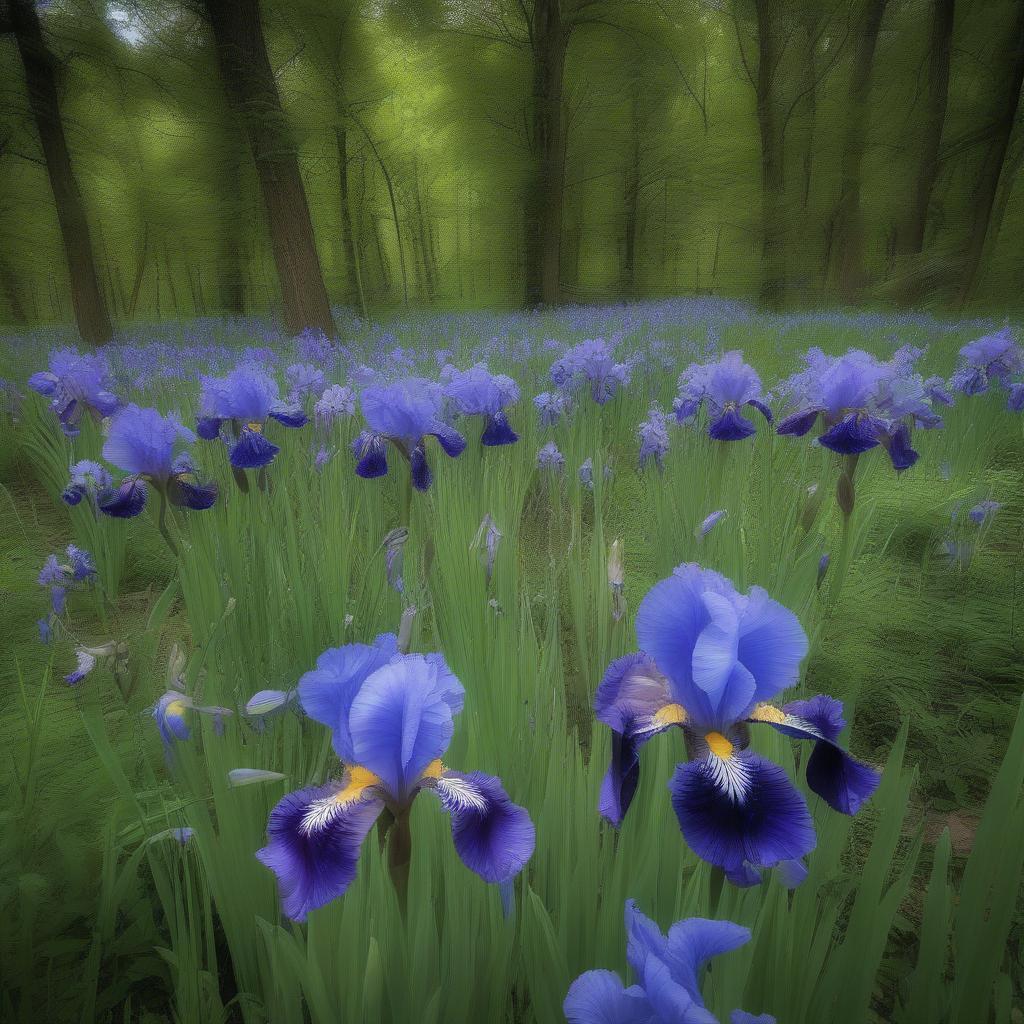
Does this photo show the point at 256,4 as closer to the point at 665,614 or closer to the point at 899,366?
the point at 899,366

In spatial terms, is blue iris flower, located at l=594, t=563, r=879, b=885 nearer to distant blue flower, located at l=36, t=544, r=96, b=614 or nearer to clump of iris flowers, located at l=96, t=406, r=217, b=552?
clump of iris flowers, located at l=96, t=406, r=217, b=552

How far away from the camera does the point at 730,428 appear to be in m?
1.98

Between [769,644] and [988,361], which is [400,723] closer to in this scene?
[769,644]

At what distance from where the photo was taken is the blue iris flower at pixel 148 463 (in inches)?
59.4

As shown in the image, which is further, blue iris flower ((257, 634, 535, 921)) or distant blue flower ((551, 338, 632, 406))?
distant blue flower ((551, 338, 632, 406))

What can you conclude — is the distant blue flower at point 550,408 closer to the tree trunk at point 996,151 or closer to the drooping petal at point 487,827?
the tree trunk at point 996,151

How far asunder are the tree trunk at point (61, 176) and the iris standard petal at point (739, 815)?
4093mm

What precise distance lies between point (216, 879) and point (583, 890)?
0.47 metres

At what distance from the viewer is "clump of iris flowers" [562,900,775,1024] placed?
0.36 metres

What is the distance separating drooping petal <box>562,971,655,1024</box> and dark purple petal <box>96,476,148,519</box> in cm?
163

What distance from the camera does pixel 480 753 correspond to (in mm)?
916

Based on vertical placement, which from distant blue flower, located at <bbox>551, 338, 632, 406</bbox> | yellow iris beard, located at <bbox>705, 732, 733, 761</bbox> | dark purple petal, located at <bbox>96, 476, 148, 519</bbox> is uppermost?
distant blue flower, located at <bbox>551, 338, 632, 406</bbox>

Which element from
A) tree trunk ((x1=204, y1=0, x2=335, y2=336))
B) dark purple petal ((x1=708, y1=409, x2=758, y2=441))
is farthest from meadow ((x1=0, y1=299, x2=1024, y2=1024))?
tree trunk ((x1=204, y1=0, x2=335, y2=336))

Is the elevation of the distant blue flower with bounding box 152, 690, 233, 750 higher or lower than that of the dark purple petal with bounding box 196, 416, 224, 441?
lower
